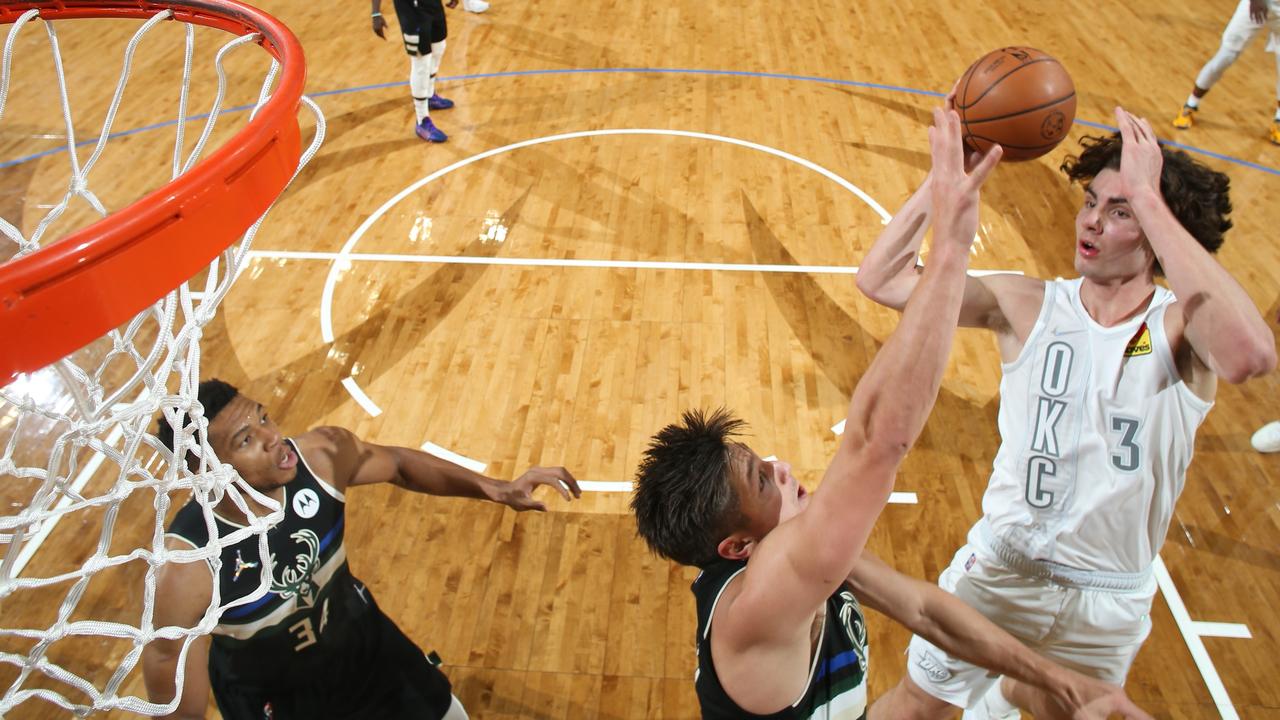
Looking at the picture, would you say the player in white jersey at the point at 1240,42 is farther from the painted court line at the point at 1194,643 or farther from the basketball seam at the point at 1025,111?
the basketball seam at the point at 1025,111

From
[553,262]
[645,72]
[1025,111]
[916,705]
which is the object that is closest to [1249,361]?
[1025,111]

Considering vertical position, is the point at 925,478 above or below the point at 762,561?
below

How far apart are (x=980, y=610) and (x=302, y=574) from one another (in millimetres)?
2151

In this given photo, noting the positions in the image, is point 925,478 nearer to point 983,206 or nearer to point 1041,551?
point 1041,551

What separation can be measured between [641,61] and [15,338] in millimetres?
7895

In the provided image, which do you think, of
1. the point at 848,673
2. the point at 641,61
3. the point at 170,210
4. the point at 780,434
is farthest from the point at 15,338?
the point at 641,61

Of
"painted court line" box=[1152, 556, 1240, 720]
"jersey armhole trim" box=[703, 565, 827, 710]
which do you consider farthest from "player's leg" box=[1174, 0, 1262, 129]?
"jersey armhole trim" box=[703, 565, 827, 710]

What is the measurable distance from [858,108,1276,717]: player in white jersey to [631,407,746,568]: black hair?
0.88m

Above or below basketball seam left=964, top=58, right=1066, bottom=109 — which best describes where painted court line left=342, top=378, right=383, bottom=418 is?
below

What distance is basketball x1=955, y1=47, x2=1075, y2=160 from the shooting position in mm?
3053

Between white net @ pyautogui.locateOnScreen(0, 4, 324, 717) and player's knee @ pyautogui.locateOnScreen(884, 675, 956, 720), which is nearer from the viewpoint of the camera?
white net @ pyautogui.locateOnScreen(0, 4, 324, 717)

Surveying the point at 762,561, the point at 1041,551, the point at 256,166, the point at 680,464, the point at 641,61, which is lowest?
the point at 641,61

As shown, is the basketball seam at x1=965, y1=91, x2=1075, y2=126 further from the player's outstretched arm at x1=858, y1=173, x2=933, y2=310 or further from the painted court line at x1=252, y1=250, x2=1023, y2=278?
the painted court line at x1=252, y1=250, x2=1023, y2=278

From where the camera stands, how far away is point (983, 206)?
6559 mm
